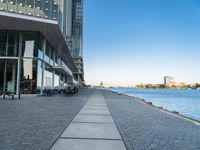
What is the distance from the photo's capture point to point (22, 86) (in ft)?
74.5

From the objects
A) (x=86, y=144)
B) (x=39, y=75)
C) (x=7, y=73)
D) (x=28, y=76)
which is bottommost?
(x=86, y=144)

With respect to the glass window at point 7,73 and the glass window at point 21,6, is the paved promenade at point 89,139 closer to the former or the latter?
the glass window at point 7,73

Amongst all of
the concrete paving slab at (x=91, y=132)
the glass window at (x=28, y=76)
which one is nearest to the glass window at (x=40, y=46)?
the glass window at (x=28, y=76)

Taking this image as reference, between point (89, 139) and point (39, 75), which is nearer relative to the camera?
point (89, 139)

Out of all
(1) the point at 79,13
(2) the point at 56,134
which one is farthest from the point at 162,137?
(1) the point at 79,13

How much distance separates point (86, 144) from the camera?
5082 millimetres

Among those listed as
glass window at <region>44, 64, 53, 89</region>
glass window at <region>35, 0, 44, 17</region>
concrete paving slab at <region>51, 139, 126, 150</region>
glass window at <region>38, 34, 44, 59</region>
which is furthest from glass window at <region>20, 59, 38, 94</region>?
concrete paving slab at <region>51, 139, 126, 150</region>

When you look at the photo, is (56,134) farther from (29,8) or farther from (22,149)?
(29,8)

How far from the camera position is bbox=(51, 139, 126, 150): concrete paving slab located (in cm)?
480

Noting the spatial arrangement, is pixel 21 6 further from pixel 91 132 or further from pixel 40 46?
pixel 91 132

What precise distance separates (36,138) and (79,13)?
11649 centimetres

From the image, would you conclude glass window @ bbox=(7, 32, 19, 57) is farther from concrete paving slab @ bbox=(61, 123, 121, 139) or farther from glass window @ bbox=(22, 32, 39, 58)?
concrete paving slab @ bbox=(61, 123, 121, 139)

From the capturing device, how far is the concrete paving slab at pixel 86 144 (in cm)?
480

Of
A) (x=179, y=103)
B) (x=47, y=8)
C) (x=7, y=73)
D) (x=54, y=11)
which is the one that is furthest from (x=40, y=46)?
(x=179, y=103)
